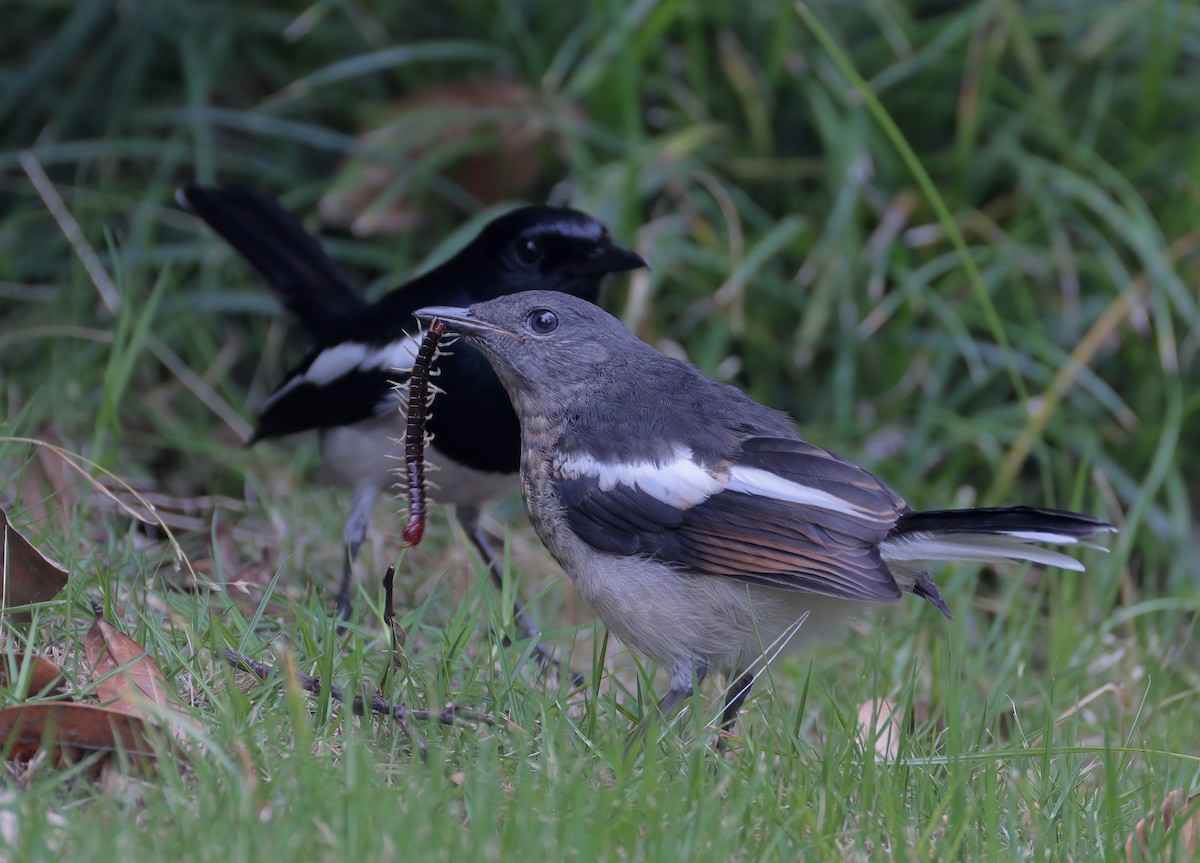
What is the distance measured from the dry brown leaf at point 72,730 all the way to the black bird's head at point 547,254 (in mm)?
1862

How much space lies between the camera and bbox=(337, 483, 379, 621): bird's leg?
13.0 feet

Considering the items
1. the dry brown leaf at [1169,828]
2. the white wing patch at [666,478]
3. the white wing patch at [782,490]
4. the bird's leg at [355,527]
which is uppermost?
the white wing patch at [782,490]

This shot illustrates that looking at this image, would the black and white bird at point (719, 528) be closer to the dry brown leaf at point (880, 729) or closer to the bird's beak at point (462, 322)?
the bird's beak at point (462, 322)

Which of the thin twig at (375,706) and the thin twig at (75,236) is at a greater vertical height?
the thin twig at (75,236)

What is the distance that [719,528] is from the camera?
3.00 m

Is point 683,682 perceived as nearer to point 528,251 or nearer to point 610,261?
point 610,261

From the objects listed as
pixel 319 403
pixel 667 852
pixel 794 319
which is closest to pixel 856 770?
pixel 667 852

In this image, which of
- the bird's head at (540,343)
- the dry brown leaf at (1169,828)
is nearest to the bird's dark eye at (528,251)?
the bird's head at (540,343)

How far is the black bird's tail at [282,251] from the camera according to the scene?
4645 millimetres

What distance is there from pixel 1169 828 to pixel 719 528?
1053 millimetres

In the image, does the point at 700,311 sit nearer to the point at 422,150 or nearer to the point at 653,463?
the point at 422,150

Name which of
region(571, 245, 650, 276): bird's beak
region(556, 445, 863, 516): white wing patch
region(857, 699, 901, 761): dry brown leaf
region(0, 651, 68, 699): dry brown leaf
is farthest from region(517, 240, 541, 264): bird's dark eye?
region(0, 651, 68, 699): dry brown leaf

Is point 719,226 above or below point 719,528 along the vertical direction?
above

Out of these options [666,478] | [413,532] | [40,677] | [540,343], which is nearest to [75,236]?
[540,343]
